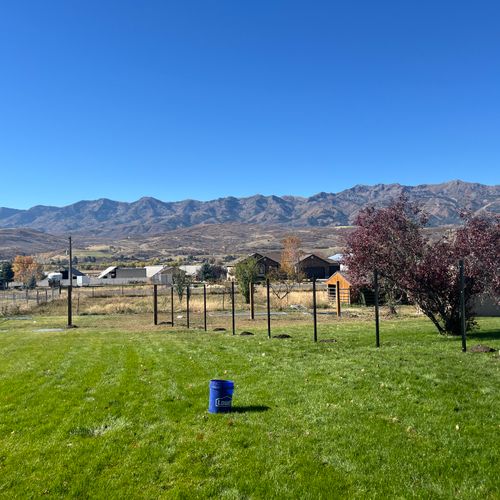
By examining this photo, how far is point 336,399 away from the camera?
Answer: 25.7 feet

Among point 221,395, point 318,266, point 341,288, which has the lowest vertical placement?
point 221,395

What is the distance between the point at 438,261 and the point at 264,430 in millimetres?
10489

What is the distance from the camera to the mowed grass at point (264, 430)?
5.24 m

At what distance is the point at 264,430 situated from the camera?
671 cm

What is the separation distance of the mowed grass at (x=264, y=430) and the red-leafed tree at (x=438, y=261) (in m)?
4.15

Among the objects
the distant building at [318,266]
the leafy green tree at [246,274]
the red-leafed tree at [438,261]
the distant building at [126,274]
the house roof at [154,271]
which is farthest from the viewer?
the distant building at [126,274]

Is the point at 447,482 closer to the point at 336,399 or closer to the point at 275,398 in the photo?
the point at 336,399

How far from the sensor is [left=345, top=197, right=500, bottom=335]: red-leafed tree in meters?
15.3

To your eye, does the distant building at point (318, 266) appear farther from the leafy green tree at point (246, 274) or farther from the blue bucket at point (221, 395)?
the blue bucket at point (221, 395)

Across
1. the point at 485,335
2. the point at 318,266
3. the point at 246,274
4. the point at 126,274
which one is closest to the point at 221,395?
the point at 485,335

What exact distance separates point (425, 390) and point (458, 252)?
8.65m

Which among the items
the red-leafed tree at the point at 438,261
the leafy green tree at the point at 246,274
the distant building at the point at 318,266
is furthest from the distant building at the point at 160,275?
the red-leafed tree at the point at 438,261

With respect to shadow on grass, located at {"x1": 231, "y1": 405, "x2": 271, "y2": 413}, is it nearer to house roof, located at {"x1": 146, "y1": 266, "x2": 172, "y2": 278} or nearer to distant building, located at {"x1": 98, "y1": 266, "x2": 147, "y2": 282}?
house roof, located at {"x1": 146, "y1": 266, "x2": 172, "y2": 278}

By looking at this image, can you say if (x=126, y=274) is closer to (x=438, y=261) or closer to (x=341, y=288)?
(x=341, y=288)
